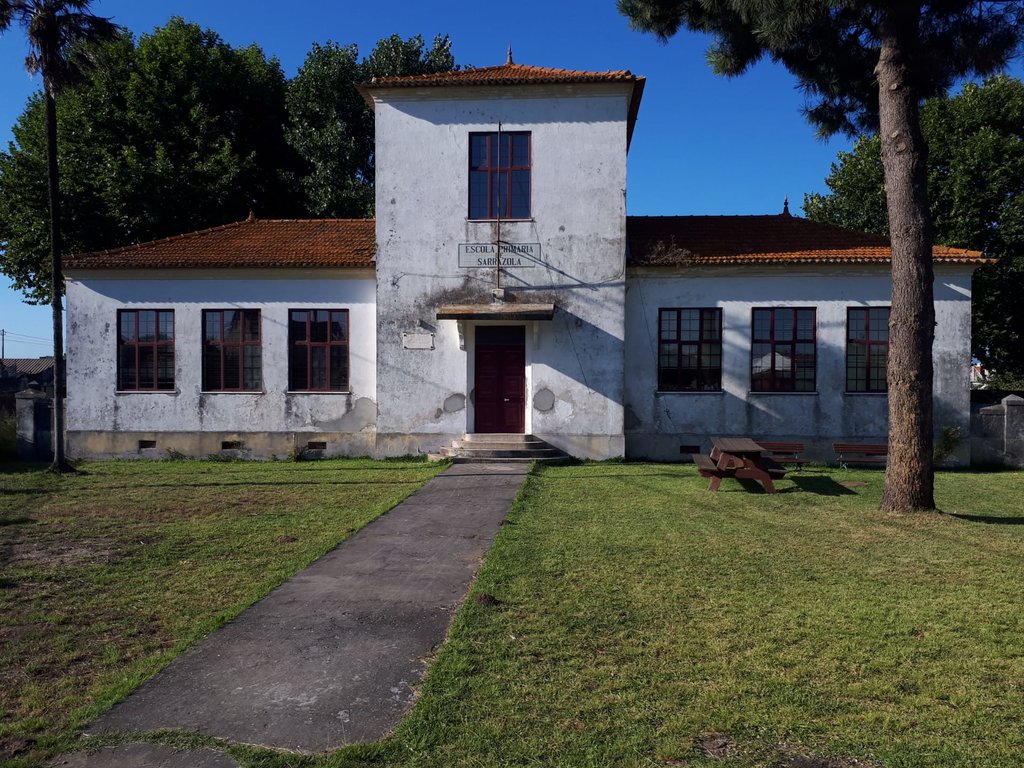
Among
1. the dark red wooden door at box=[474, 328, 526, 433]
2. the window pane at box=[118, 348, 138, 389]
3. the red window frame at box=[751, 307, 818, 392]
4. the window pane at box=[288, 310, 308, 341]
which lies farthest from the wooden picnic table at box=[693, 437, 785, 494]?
the window pane at box=[118, 348, 138, 389]

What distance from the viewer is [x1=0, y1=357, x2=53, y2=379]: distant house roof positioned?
60581 millimetres

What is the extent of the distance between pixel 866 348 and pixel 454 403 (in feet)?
31.4

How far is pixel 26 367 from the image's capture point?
65.8 meters

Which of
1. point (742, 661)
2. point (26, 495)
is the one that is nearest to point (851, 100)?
point (742, 661)

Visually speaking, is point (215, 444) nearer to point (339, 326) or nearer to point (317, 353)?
point (317, 353)

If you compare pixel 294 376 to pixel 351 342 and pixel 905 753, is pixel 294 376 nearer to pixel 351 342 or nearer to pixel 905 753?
pixel 351 342

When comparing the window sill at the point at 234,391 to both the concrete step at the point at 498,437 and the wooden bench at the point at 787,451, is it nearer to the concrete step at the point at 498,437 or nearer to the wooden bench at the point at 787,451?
the concrete step at the point at 498,437

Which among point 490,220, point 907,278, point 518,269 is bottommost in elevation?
point 907,278

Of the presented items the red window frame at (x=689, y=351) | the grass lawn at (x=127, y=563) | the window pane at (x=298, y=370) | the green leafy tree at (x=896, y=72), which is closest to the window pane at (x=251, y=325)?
the window pane at (x=298, y=370)

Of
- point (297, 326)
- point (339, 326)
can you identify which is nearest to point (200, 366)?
point (297, 326)

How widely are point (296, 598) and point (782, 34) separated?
1084cm

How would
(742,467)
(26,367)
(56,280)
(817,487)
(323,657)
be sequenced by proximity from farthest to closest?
(26,367) < (56,280) < (817,487) < (742,467) < (323,657)

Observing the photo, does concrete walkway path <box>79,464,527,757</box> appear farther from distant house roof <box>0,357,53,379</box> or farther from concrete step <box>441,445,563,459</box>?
distant house roof <box>0,357,53,379</box>

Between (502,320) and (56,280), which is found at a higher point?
(56,280)
